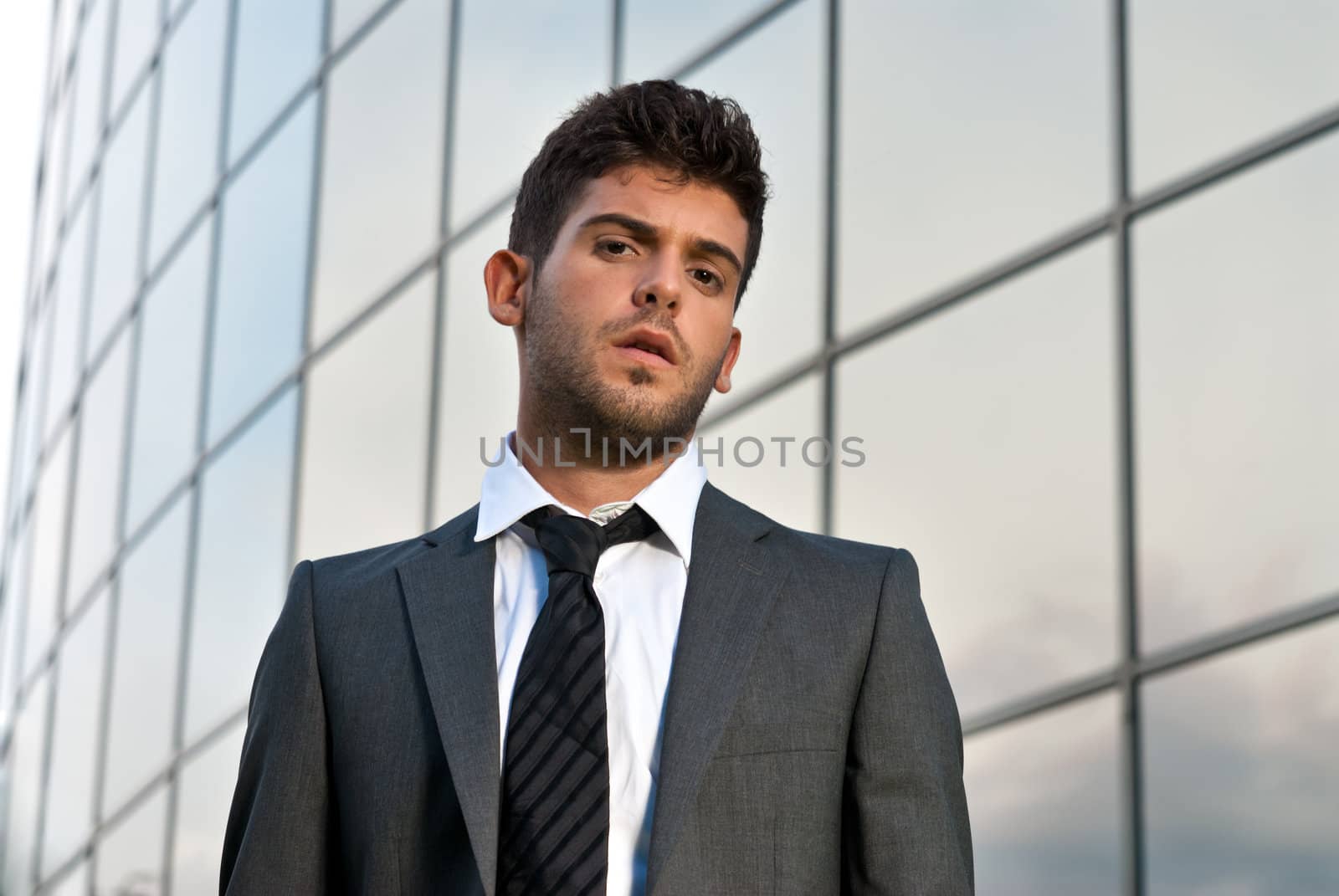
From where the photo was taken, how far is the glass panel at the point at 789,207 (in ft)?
23.0

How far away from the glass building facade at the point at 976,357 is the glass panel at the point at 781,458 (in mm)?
26

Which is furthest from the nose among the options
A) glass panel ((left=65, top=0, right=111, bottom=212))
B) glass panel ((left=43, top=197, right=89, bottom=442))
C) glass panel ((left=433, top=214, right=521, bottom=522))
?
glass panel ((left=65, top=0, right=111, bottom=212))

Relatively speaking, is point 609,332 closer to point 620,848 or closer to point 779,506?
point 620,848

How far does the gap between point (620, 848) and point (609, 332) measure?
0.88 m

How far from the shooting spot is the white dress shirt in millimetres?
2590

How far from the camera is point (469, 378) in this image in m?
9.05

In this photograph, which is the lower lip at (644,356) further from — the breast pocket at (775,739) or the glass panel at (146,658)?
the glass panel at (146,658)

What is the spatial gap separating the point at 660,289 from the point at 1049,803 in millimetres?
3220

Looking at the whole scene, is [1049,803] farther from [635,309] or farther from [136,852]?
[136,852]

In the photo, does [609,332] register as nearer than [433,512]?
Yes

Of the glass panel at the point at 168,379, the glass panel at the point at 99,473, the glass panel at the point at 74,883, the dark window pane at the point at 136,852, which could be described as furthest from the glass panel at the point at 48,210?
the dark window pane at the point at 136,852

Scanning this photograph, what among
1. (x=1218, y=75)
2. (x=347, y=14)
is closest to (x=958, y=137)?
(x=1218, y=75)

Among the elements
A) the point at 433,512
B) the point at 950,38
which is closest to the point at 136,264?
the point at 433,512

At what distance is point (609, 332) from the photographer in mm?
2898
